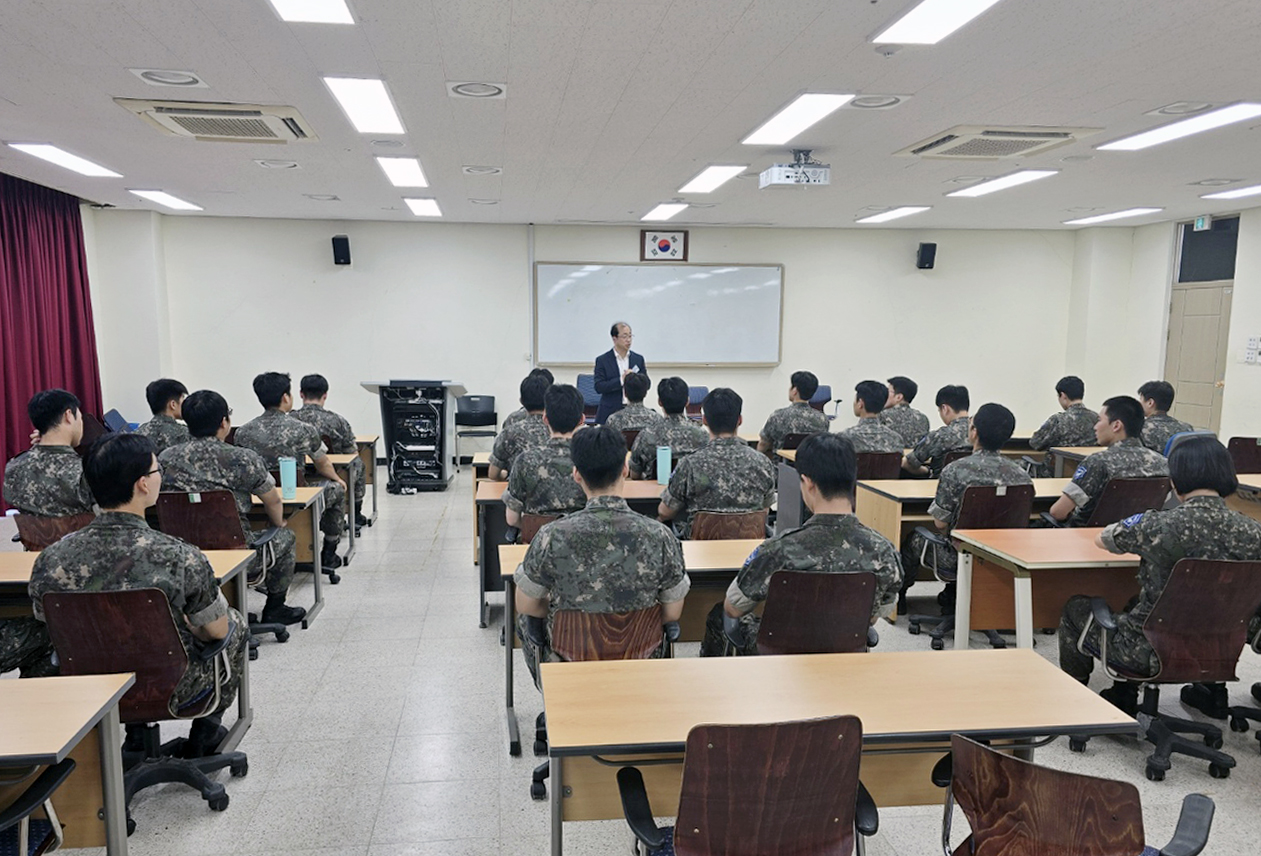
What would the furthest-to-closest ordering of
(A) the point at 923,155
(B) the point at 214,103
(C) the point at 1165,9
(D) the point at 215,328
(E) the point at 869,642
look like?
(D) the point at 215,328, (A) the point at 923,155, (B) the point at 214,103, (C) the point at 1165,9, (E) the point at 869,642

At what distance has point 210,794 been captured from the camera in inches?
111

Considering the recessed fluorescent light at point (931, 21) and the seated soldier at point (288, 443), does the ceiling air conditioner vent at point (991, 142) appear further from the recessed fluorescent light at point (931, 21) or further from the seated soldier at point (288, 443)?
the seated soldier at point (288, 443)

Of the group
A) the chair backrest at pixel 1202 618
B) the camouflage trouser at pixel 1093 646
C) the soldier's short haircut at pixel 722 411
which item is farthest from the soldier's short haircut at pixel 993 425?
the chair backrest at pixel 1202 618

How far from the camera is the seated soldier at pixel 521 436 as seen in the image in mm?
4957

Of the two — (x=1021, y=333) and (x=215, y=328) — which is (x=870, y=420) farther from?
(x=215, y=328)

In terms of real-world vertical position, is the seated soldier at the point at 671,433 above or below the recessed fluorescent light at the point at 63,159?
below

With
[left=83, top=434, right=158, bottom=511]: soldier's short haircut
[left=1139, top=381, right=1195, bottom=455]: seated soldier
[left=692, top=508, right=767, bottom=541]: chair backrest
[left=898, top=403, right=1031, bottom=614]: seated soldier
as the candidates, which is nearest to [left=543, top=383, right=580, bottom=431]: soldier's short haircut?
[left=692, top=508, right=767, bottom=541]: chair backrest

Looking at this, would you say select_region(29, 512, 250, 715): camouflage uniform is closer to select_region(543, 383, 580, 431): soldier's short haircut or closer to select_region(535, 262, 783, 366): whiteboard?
select_region(543, 383, 580, 431): soldier's short haircut

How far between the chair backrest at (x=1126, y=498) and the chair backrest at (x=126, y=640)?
4.26 m

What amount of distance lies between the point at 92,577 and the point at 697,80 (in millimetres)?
3321

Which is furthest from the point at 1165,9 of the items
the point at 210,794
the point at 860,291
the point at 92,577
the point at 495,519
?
the point at 860,291

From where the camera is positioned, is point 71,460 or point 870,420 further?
point 870,420

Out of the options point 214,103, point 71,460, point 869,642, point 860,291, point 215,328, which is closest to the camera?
point 869,642

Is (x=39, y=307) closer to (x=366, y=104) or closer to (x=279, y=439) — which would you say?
(x=279, y=439)
